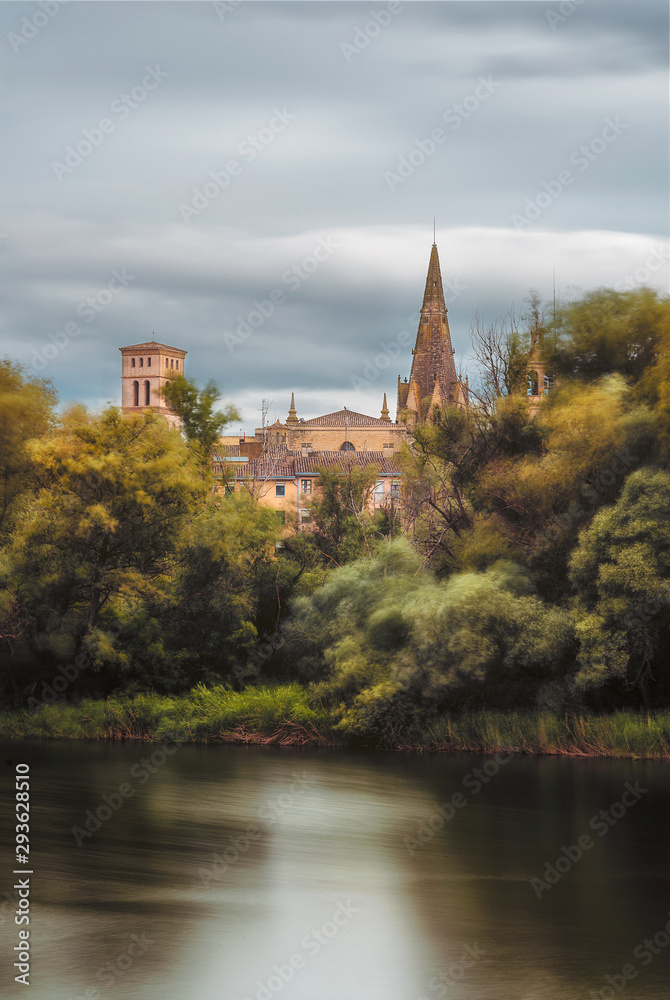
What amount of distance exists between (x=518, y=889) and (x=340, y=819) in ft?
21.2

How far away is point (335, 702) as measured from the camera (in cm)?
3234

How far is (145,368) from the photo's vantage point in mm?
140750

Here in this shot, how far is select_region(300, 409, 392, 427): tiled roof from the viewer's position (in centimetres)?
11469

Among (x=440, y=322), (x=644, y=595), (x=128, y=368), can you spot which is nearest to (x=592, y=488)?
(x=644, y=595)

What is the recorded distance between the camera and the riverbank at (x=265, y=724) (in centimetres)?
3042

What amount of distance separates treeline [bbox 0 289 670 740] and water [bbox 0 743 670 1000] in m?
2.95

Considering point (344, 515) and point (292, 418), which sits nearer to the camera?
point (344, 515)

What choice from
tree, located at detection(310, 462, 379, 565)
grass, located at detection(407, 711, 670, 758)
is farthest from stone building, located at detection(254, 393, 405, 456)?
grass, located at detection(407, 711, 670, 758)

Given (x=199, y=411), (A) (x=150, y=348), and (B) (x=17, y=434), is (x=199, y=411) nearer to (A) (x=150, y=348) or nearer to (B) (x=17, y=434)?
(B) (x=17, y=434)

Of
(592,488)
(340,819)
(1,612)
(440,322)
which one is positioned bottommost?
(340,819)

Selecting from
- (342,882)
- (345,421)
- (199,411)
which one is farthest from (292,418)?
(342,882)

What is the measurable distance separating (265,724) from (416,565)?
6.68 m

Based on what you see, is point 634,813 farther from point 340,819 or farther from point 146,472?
point 146,472

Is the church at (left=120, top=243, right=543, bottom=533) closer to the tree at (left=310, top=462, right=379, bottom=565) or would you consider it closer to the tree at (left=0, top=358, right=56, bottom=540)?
the tree at (left=310, top=462, right=379, bottom=565)
